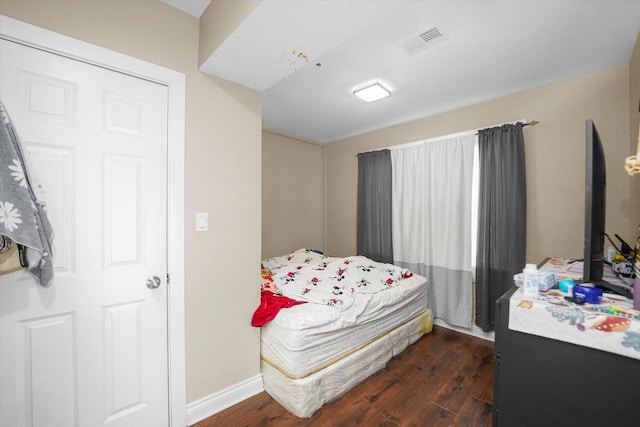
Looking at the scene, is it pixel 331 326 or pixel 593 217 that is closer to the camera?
pixel 593 217

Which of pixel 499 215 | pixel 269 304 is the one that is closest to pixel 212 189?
pixel 269 304

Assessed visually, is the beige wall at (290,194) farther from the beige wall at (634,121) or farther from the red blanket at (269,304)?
the beige wall at (634,121)

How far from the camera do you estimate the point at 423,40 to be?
186cm

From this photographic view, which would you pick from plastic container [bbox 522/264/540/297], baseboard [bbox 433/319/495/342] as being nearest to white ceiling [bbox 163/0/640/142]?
plastic container [bbox 522/264/540/297]

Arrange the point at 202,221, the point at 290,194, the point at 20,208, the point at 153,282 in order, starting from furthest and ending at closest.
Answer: the point at 290,194, the point at 202,221, the point at 153,282, the point at 20,208

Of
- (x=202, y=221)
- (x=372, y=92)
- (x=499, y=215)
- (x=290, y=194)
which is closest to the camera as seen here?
(x=202, y=221)

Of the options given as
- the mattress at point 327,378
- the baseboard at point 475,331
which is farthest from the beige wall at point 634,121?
the mattress at point 327,378

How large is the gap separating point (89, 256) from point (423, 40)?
8.03ft

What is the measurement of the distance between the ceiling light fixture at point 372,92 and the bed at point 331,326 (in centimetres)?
176

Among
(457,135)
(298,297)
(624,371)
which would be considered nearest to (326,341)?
(298,297)

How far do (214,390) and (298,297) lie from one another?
0.84m

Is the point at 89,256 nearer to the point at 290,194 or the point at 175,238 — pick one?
the point at 175,238

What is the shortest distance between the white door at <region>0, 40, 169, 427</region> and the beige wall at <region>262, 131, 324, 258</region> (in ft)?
7.31

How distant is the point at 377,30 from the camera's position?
1.77m
